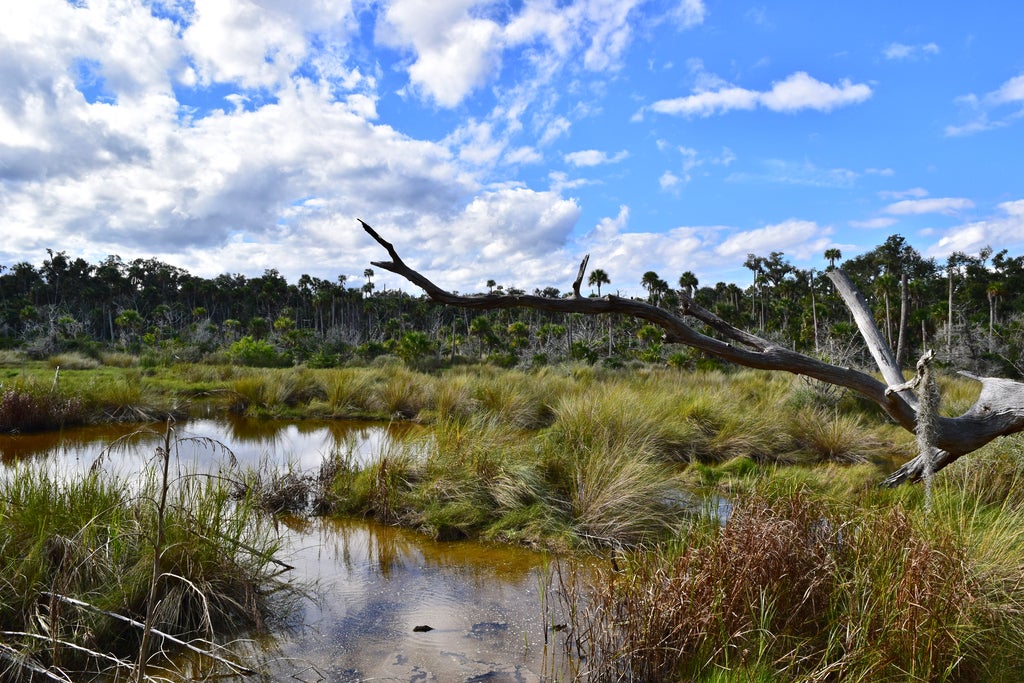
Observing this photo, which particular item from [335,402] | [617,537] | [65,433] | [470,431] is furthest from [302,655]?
[335,402]

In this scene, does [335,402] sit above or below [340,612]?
above

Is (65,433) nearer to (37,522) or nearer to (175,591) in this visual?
(37,522)

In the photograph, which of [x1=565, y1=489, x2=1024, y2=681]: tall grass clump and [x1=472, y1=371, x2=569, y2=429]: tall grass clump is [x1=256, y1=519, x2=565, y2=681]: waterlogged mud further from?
[x1=472, y1=371, x2=569, y2=429]: tall grass clump

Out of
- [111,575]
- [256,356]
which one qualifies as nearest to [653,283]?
[256,356]

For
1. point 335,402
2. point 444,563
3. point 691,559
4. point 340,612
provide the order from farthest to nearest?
point 335,402
point 444,563
point 340,612
point 691,559

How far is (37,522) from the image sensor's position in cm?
415

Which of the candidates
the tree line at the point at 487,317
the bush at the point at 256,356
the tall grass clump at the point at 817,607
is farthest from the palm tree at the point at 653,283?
the tall grass clump at the point at 817,607

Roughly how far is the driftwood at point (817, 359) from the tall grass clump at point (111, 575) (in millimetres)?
2182

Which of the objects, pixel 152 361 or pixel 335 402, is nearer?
pixel 335 402

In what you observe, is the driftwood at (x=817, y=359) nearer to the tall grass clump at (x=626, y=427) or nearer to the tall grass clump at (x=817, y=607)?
the tall grass clump at (x=817, y=607)

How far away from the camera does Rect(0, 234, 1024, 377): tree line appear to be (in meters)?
28.4

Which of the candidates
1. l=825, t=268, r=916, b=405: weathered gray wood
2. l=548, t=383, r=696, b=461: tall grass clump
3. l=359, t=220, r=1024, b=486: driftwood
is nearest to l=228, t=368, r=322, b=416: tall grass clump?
l=548, t=383, r=696, b=461: tall grass clump

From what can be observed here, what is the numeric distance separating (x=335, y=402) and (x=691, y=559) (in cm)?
1303

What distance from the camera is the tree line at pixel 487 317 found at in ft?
93.1
